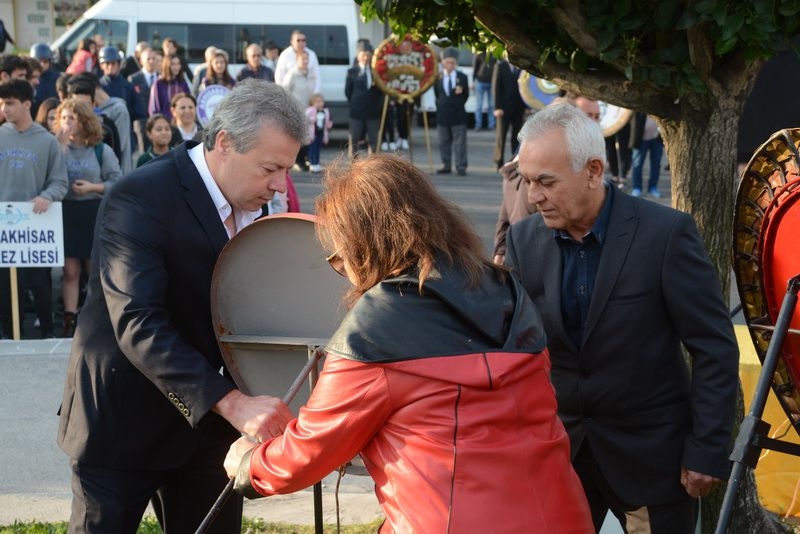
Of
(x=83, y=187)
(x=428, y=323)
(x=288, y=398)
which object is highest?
(x=428, y=323)

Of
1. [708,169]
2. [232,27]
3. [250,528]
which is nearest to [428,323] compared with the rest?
[708,169]

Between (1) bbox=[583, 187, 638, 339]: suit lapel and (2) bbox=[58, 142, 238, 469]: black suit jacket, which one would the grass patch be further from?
(1) bbox=[583, 187, 638, 339]: suit lapel

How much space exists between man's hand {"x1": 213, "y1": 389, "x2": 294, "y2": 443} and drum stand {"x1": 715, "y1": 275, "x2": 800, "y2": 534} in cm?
122

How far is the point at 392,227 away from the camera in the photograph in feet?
8.43

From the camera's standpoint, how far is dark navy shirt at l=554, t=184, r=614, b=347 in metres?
3.42

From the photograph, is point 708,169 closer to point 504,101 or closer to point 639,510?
point 639,510

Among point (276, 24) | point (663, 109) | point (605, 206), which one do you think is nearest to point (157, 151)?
point (663, 109)

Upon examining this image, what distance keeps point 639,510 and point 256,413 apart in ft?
4.05

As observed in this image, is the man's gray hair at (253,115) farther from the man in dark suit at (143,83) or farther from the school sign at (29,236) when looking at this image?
the man in dark suit at (143,83)

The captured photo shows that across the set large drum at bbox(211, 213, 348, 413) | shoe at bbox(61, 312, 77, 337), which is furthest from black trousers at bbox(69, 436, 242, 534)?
shoe at bbox(61, 312, 77, 337)

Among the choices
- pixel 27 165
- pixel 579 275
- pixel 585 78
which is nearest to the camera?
pixel 579 275

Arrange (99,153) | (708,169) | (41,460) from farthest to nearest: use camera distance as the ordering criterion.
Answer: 1. (99,153)
2. (41,460)
3. (708,169)

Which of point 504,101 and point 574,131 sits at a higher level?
point 574,131

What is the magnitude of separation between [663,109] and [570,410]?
55.8 inches
